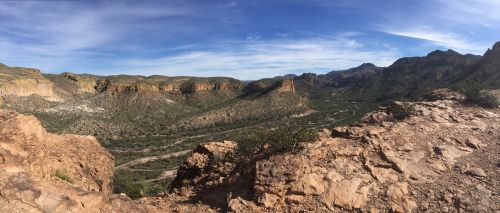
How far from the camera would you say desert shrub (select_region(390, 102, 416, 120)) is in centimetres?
1688

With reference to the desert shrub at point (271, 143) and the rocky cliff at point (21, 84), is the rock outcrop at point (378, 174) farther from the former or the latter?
the rocky cliff at point (21, 84)

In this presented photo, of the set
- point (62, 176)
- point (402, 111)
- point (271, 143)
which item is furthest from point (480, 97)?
point (62, 176)

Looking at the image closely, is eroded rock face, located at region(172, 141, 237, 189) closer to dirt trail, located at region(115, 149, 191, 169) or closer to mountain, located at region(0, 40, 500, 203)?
mountain, located at region(0, 40, 500, 203)

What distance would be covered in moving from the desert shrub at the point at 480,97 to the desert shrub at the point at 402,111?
129 inches

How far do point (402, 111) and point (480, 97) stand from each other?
167 inches

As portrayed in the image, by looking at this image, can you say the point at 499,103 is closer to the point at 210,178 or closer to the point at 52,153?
the point at 210,178

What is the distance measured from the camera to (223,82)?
14938 cm

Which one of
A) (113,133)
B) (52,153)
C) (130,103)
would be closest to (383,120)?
(52,153)

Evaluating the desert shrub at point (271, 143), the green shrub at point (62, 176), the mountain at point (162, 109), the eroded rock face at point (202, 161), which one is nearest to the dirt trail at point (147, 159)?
the mountain at point (162, 109)

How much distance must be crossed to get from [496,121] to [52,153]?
17.5 metres

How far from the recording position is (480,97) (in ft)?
60.3

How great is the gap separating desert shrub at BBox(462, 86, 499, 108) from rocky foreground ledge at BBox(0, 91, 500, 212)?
211 cm

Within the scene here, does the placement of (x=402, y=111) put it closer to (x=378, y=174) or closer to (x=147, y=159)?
(x=378, y=174)

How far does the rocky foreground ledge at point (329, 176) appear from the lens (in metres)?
10.4
